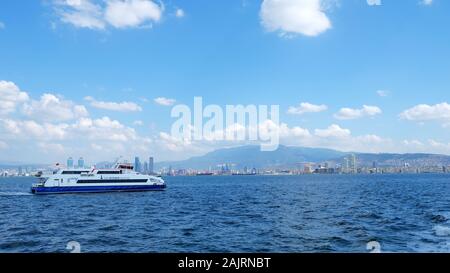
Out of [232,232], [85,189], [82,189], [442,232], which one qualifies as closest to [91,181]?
[85,189]

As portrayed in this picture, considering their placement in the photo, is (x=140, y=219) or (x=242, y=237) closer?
(x=242, y=237)

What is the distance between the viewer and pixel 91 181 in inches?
2381

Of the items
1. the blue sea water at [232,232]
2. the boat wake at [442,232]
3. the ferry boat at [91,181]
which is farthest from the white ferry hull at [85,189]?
the boat wake at [442,232]

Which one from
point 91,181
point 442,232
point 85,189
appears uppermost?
point 91,181

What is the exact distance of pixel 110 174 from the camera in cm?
6212

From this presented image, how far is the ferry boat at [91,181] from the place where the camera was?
5931 cm

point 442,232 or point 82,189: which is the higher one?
point 442,232

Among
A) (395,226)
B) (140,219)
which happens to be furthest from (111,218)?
(395,226)

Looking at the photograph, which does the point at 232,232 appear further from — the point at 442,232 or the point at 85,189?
the point at 85,189

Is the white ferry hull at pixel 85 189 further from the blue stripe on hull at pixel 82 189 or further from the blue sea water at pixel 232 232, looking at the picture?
the blue sea water at pixel 232 232
